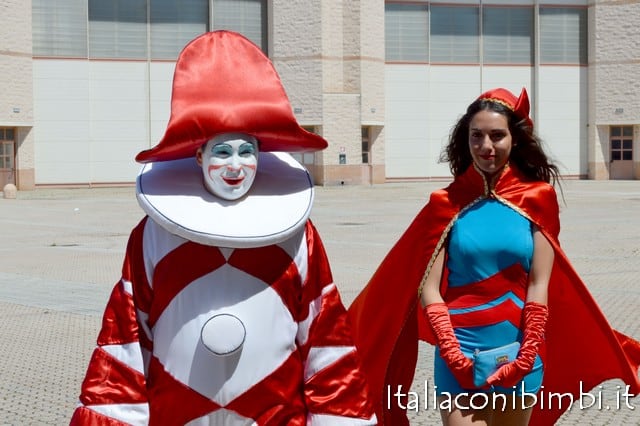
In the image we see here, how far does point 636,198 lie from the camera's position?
3453 centimetres

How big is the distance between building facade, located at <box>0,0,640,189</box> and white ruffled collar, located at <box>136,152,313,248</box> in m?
39.6

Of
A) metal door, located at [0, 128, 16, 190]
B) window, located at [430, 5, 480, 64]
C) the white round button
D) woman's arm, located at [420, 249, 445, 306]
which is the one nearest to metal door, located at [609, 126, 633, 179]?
window, located at [430, 5, 480, 64]

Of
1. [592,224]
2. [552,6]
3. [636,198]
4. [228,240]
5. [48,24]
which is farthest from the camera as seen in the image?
[552,6]

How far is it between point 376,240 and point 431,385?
12299 millimetres

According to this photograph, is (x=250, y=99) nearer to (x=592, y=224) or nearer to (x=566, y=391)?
(x=566, y=391)

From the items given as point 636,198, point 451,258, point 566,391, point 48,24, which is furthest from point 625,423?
point 48,24

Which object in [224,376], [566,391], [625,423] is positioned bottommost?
[625,423]

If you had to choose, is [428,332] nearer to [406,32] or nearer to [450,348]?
[450,348]

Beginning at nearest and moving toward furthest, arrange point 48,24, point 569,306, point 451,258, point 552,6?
point 451,258 → point 569,306 → point 48,24 → point 552,6

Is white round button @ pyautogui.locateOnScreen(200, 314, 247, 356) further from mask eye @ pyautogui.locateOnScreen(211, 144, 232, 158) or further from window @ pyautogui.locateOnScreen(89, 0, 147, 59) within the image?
window @ pyautogui.locateOnScreen(89, 0, 147, 59)

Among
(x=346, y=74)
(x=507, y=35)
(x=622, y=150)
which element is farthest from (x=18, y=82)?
(x=622, y=150)

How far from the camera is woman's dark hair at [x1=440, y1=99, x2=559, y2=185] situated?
4.22 m

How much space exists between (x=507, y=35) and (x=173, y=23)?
1575 cm

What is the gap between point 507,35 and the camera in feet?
166
